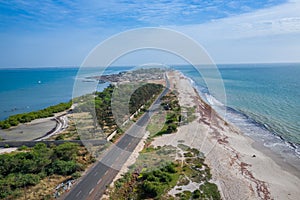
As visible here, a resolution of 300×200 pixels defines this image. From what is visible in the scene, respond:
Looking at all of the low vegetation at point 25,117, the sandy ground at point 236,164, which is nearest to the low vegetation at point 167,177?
the sandy ground at point 236,164

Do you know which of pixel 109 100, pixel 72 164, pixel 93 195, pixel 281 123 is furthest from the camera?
pixel 109 100

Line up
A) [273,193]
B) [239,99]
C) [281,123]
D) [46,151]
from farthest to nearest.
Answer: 1. [239,99]
2. [281,123]
3. [46,151]
4. [273,193]

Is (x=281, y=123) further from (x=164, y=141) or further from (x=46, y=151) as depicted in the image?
(x=46, y=151)

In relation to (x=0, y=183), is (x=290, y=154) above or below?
below

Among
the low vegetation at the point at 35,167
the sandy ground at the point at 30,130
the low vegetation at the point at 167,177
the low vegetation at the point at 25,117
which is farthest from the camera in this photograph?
the low vegetation at the point at 25,117

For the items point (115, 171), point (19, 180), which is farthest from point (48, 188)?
point (115, 171)

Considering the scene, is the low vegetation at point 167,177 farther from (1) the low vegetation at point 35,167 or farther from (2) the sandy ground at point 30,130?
(2) the sandy ground at point 30,130
